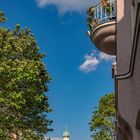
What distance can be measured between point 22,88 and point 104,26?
44.6ft

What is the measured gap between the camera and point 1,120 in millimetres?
24875

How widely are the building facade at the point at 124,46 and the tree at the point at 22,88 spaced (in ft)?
35.8

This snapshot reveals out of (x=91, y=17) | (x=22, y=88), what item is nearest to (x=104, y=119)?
(x=22, y=88)

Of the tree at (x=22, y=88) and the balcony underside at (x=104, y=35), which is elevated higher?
the tree at (x=22, y=88)

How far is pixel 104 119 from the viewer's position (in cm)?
4759

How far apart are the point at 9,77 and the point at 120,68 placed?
14.5 meters

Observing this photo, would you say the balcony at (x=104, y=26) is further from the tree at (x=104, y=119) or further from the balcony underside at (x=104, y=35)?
the tree at (x=104, y=119)


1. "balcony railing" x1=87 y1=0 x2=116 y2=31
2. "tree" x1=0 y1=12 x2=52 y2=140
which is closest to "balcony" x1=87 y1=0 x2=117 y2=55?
"balcony railing" x1=87 y1=0 x2=116 y2=31

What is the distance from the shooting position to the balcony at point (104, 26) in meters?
12.8

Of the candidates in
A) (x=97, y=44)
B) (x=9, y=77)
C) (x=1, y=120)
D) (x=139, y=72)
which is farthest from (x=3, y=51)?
(x=139, y=72)

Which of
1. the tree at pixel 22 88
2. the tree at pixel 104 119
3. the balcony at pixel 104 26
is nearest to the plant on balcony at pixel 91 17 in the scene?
the balcony at pixel 104 26

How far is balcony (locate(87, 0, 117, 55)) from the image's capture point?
12.8 m

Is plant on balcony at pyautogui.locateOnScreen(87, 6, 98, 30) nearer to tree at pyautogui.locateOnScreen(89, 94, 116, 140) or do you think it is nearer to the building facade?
the building facade

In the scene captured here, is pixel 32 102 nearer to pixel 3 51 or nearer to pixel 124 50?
pixel 3 51
